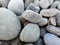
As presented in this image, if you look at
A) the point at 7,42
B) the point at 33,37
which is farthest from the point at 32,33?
the point at 7,42

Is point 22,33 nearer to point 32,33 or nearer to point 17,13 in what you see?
point 32,33

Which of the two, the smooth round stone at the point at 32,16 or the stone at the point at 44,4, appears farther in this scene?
the stone at the point at 44,4

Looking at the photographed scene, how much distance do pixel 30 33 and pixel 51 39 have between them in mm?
105

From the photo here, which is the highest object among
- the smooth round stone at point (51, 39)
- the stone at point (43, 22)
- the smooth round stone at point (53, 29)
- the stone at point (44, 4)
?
the stone at point (44, 4)

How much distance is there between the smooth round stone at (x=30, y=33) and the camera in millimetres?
562

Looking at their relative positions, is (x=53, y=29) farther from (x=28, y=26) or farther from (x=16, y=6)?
(x=16, y=6)

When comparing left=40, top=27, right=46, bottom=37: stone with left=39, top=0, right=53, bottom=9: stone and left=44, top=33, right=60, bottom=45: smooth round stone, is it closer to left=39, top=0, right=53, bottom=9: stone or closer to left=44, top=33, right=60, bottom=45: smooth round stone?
left=44, top=33, right=60, bottom=45: smooth round stone

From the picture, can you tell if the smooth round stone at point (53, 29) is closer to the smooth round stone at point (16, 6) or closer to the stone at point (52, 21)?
the stone at point (52, 21)

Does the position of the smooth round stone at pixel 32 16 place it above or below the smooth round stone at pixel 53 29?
above

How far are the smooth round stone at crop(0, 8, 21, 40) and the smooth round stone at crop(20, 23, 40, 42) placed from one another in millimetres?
40

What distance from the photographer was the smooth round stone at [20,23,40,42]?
562 mm

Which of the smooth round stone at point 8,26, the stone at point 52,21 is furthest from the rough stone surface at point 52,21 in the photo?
the smooth round stone at point 8,26

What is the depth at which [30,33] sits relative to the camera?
0.57 meters

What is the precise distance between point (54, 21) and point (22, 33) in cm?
18
